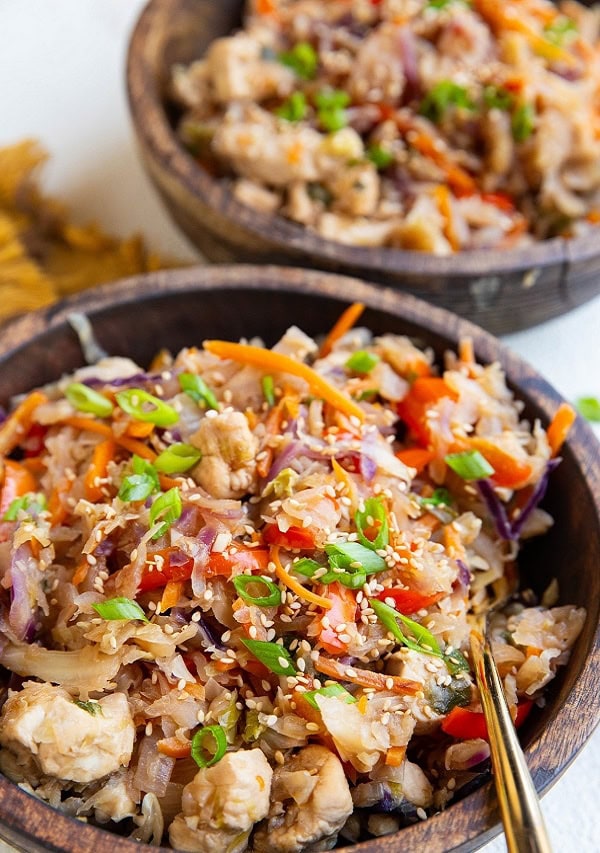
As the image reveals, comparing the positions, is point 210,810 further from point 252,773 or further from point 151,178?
point 151,178

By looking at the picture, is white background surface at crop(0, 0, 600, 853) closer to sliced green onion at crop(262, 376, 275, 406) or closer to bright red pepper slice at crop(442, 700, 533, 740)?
sliced green onion at crop(262, 376, 275, 406)

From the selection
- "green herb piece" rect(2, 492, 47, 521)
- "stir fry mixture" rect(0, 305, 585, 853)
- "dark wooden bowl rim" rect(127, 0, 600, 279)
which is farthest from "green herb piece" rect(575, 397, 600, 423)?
"green herb piece" rect(2, 492, 47, 521)

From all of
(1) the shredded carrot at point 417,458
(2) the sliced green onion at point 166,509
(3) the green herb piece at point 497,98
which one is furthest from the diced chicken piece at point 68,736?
(3) the green herb piece at point 497,98

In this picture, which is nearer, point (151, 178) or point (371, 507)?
point (371, 507)

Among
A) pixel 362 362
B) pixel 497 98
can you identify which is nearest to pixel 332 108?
pixel 497 98

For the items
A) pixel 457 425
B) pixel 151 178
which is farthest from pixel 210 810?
pixel 151 178

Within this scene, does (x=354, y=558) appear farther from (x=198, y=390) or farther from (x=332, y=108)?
(x=332, y=108)
